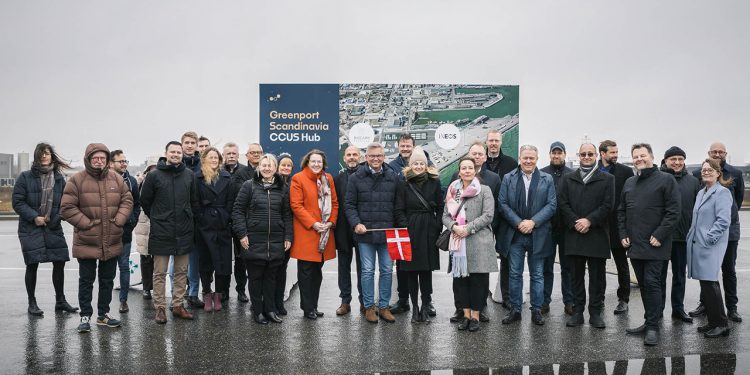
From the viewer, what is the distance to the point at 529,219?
6.36 meters

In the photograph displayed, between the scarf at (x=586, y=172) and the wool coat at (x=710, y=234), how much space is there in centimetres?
110

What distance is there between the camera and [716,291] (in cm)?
577

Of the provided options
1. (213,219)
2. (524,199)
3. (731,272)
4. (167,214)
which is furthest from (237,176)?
(731,272)

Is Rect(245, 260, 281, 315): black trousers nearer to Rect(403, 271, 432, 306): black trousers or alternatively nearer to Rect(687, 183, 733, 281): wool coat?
Rect(403, 271, 432, 306): black trousers

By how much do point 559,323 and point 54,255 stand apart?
5.70 meters

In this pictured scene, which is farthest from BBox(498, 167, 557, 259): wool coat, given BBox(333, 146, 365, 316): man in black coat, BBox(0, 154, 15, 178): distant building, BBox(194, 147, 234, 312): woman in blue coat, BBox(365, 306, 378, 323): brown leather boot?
BBox(0, 154, 15, 178): distant building

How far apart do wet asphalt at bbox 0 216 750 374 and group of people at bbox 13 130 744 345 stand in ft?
0.73

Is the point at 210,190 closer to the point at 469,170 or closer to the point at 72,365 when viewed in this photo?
the point at 72,365

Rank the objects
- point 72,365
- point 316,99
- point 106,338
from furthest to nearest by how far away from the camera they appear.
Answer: point 316,99 < point 106,338 < point 72,365

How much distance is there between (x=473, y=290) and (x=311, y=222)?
1.90 meters

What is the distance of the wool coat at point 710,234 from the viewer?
5.78 metres

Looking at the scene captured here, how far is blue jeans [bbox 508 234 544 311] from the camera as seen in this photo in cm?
634

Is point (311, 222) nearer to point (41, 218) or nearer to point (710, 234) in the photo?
point (41, 218)

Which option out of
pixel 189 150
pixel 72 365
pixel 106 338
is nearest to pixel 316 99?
pixel 189 150
